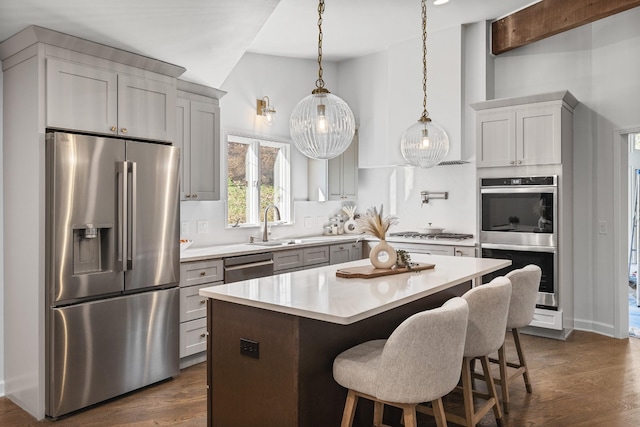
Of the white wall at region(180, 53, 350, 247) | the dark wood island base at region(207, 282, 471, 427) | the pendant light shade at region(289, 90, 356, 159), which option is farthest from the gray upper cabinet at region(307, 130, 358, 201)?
the dark wood island base at region(207, 282, 471, 427)

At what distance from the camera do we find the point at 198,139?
4258mm

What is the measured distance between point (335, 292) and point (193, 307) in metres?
1.83

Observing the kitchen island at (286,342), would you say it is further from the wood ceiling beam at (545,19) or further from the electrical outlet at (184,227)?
the wood ceiling beam at (545,19)

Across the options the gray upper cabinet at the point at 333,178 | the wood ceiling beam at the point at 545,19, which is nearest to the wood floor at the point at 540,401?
the gray upper cabinet at the point at 333,178

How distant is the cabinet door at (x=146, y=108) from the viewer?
336cm

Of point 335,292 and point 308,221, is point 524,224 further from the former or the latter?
point 335,292

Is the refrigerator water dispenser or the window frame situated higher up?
the window frame

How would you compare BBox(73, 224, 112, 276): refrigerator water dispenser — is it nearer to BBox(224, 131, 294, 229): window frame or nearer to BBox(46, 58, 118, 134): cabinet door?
BBox(46, 58, 118, 134): cabinet door

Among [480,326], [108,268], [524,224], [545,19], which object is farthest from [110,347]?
[545,19]

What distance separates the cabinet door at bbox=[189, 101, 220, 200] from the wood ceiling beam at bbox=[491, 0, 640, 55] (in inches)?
124

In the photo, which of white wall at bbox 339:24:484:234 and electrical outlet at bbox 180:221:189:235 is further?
white wall at bbox 339:24:484:234

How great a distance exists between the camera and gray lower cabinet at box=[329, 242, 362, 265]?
5.41 m

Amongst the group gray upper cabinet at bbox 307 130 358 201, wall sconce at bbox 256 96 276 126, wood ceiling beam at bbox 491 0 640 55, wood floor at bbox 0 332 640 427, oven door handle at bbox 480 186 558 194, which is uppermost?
wood ceiling beam at bbox 491 0 640 55

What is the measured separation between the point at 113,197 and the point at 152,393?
1414mm
